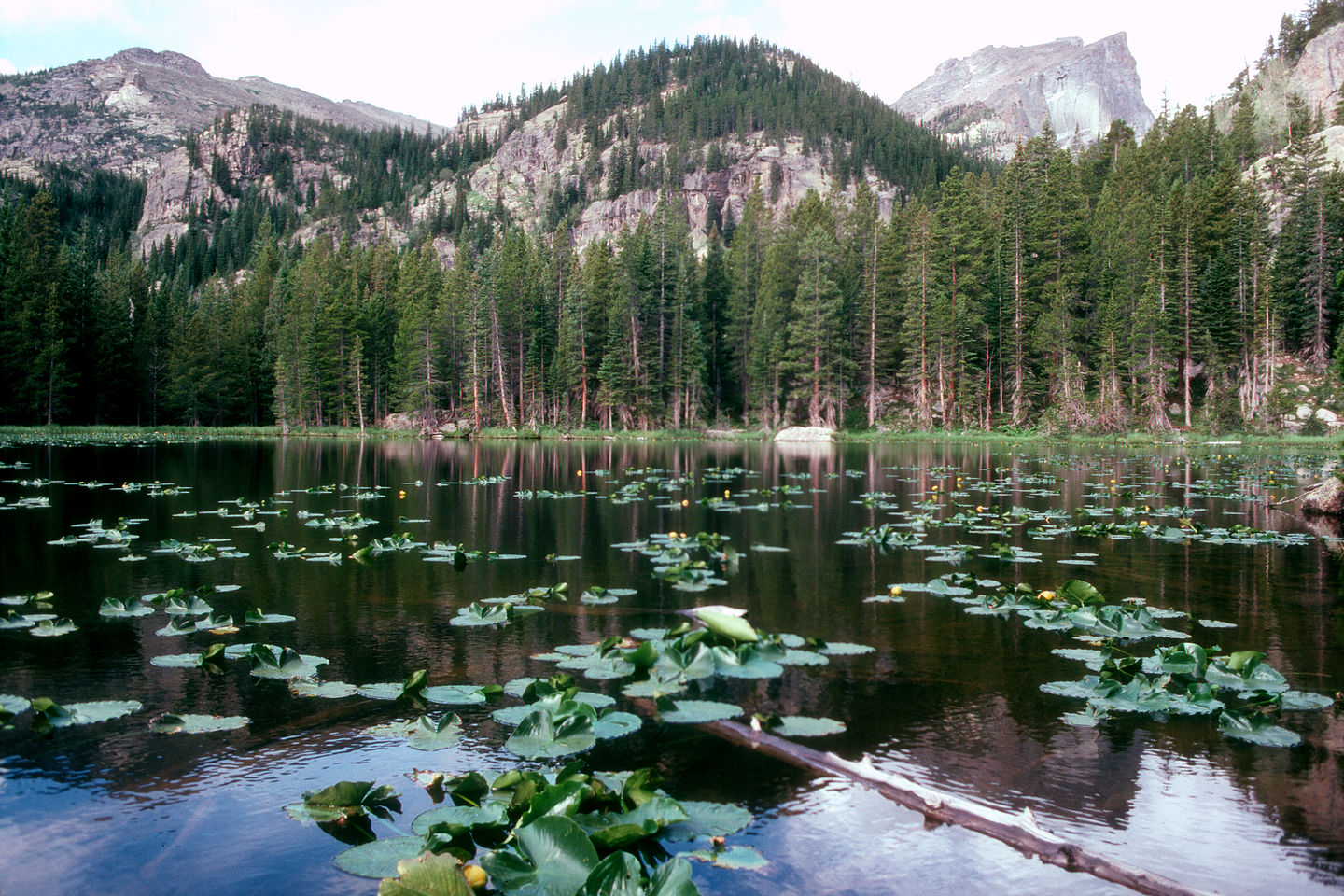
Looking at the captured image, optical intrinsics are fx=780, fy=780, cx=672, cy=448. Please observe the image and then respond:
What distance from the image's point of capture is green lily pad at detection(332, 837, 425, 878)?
2576 mm

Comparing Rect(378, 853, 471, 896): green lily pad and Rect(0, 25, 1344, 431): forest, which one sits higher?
Rect(0, 25, 1344, 431): forest

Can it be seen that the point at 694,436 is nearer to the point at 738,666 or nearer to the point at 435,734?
the point at 738,666

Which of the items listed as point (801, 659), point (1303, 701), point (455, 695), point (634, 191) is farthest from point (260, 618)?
point (634, 191)

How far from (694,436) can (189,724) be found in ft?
172

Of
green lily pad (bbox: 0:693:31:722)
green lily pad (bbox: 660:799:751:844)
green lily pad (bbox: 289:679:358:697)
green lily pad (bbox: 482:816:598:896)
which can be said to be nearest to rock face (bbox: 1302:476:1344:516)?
green lily pad (bbox: 660:799:751:844)

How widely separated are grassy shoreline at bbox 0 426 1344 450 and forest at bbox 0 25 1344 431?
205 cm

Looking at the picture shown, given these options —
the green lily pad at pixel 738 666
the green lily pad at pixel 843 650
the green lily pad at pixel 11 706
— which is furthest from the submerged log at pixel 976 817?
the green lily pad at pixel 11 706

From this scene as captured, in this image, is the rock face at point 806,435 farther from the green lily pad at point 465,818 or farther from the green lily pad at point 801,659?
the green lily pad at point 465,818

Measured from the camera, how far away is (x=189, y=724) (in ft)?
12.7

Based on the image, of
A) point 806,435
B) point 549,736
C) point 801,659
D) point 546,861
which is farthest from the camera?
point 806,435

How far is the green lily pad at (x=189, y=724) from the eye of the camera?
382 cm

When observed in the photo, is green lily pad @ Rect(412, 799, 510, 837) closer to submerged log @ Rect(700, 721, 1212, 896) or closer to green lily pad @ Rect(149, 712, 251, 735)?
submerged log @ Rect(700, 721, 1212, 896)

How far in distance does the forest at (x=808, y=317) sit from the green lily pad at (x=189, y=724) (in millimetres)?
53659

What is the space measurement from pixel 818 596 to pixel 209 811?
208 inches
